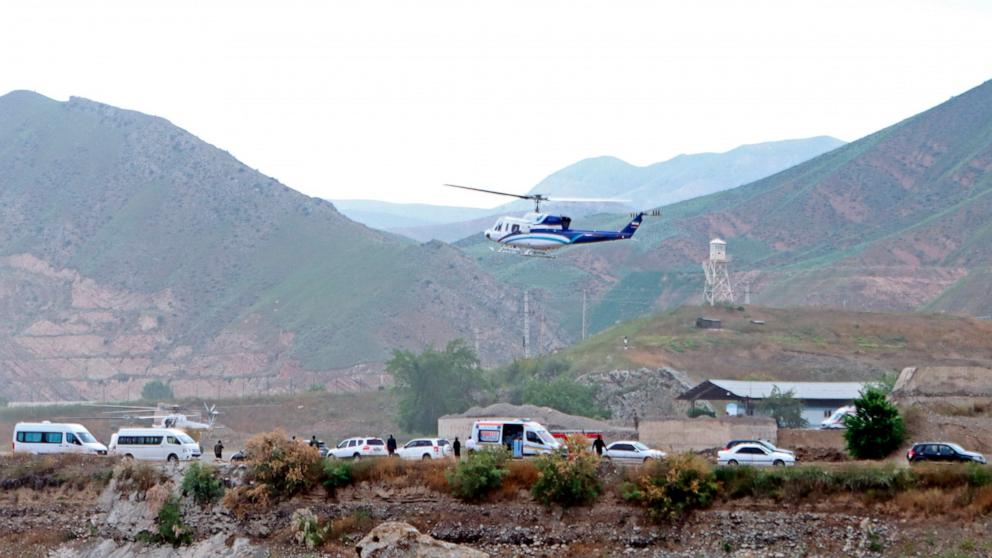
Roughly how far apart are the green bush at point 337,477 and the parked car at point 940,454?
633 inches

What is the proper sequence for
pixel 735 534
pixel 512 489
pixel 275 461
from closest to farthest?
pixel 735 534
pixel 512 489
pixel 275 461

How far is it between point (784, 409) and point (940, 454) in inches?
1652

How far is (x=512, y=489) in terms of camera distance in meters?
42.5

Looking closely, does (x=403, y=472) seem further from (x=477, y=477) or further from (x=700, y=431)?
(x=700, y=431)

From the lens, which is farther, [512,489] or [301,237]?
[301,237]

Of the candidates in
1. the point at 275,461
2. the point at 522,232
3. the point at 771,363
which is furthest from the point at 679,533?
the point at 771,363

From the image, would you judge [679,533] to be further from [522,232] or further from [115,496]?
[522,232]

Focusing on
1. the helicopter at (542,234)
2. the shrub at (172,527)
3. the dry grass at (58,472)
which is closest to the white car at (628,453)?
the shrub at (172,527)

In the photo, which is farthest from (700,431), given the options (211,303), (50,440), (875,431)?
(211,303)

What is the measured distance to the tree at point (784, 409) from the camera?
8312cm

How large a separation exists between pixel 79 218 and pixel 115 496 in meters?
156

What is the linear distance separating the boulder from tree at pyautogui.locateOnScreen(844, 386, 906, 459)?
1305 cm

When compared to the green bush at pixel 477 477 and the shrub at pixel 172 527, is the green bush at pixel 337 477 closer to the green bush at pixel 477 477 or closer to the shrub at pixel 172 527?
the green bush at pixel 477 477

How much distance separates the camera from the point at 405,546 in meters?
39.7
